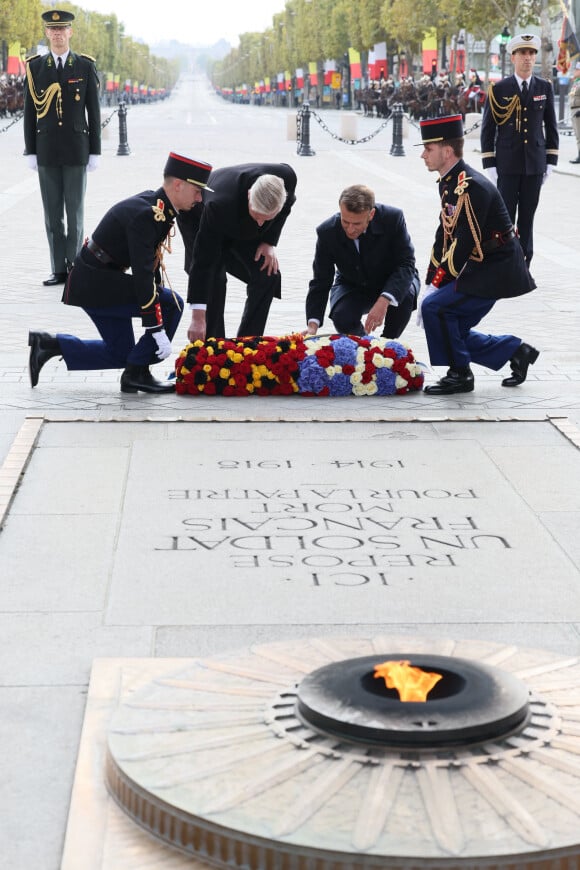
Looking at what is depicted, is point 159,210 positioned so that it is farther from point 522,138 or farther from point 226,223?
point 522,138

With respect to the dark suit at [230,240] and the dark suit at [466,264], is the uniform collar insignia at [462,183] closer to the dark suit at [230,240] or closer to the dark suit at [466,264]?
the dark suit at [466,264]

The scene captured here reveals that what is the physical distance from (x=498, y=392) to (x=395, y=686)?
458 cm

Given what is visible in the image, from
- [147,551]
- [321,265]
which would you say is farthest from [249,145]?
[147,551]

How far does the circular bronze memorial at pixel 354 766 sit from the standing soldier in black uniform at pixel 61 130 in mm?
8084

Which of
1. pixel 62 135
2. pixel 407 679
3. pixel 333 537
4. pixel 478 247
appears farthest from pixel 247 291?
pixel 407 679

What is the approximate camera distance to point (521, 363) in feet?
24.7

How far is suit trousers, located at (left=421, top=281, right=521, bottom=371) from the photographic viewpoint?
7.25m

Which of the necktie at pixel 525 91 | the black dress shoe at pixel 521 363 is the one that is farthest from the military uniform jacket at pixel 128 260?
the necktie at pixel 525 91

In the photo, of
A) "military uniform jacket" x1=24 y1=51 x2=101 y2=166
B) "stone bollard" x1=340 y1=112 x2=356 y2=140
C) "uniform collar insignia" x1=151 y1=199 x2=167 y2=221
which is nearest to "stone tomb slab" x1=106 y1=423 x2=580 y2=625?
"uniform collar insignia" x1=151 y1=199 x2=167 y2=221

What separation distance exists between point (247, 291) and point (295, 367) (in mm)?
→ 697

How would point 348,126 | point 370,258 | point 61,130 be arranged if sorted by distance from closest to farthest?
point 370,258 < point 61,130 < point 348,126

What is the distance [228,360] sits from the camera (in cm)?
729

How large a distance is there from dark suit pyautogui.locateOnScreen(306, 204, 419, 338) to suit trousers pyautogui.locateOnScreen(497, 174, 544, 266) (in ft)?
12.4

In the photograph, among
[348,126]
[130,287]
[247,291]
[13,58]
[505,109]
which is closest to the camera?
[130,287]
